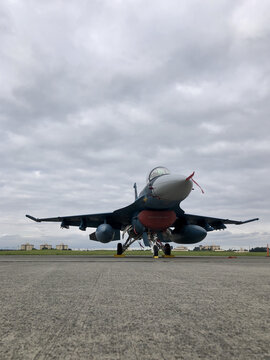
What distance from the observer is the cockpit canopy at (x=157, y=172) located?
16.2 meters

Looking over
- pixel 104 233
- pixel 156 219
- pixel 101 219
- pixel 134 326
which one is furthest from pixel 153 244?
pixel 134 326

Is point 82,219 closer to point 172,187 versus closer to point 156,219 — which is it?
point 156,219

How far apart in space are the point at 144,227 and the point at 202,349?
53.8ft

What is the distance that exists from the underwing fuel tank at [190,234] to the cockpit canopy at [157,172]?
5.02 meters

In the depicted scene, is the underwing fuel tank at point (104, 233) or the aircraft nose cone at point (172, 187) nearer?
the aircraft nose cone at point (172, 187)

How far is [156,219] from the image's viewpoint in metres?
17.0

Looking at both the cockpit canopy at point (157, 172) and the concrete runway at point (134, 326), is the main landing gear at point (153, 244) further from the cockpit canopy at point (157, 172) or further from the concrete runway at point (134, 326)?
the concrete runway at point (134, 326)

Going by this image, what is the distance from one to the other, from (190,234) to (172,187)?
21.3 feet

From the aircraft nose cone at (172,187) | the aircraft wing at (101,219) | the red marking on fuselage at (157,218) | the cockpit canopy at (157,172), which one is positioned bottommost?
the red marking on fuselage at (157,218)

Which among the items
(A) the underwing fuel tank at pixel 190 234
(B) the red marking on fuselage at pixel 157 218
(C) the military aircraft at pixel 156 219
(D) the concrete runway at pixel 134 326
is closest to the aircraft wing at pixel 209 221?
(C) the military aircraft at pixel 156 219

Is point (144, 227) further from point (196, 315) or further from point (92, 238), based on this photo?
point (196, 315)

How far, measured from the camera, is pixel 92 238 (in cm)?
2389

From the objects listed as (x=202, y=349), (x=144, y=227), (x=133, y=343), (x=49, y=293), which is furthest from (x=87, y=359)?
(x=144, y=227)

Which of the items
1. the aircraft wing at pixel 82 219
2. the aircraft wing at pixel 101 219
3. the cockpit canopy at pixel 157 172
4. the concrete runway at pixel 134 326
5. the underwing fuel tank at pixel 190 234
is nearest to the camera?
the concrete runway at pixel 134 326
